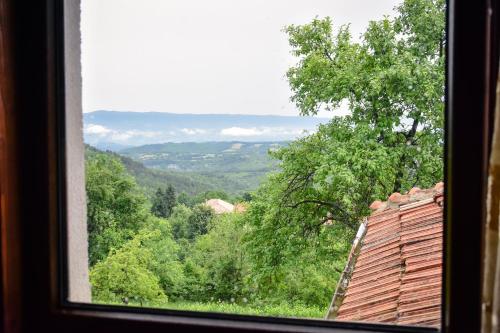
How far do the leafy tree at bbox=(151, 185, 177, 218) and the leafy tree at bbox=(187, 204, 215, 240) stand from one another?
1.01 ft

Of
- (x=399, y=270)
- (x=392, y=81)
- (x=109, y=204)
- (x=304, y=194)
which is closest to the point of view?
(x=399, y=270)

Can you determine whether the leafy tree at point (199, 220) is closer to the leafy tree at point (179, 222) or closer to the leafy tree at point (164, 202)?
the leafy tree at point (179, 222)

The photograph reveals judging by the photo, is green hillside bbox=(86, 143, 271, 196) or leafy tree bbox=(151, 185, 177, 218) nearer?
green hillside bbox=(86, 143, 271, 196)

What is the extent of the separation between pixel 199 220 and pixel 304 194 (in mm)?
1597

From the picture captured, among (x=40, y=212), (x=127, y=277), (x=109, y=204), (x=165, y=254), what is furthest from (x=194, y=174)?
(x=40, y=212)

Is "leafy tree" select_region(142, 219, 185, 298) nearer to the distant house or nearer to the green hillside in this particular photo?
the green hillside

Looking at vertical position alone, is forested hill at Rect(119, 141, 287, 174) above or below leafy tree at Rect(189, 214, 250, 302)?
above

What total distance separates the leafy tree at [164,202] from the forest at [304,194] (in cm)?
2

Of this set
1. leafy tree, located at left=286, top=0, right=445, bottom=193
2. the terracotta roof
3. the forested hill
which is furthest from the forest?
the terracotta roof

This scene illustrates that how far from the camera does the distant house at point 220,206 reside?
688cm

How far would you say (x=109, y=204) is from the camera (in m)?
7.33

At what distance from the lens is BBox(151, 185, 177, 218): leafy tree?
22.7 feet

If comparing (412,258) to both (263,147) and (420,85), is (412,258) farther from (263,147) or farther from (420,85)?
(263,147)

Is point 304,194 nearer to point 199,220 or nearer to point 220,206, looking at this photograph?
point 220,206
